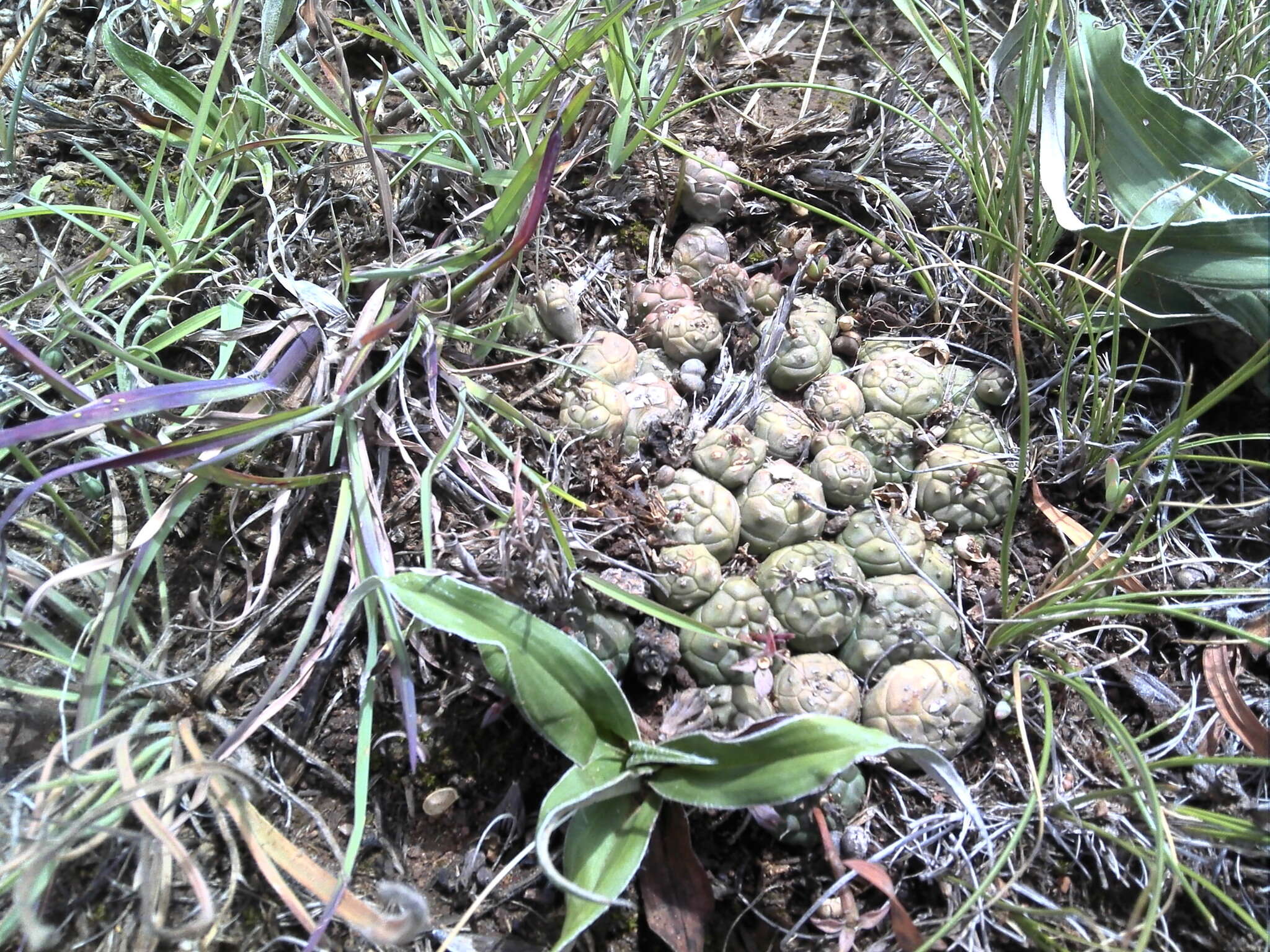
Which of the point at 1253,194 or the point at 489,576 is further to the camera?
the point at 1253,194

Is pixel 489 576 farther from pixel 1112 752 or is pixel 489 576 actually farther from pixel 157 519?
pixel 1112 752

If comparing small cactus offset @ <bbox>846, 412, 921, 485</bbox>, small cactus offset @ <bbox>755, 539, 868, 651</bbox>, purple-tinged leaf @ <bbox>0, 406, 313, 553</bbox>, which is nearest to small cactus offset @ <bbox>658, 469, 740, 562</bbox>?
small cactus offset @ <bbox>755, 539, 868, 651</bbox>

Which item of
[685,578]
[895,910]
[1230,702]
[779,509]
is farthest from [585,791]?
[1230,702]

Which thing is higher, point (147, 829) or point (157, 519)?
point (157, 519)

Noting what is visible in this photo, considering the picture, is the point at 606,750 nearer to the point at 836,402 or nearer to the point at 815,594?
the point at 815,594

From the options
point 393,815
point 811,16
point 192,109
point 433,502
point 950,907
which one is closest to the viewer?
point 950,907

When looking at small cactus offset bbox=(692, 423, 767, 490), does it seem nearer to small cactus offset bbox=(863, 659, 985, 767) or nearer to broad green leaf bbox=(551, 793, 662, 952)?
small cactus offset bbox=(863, 659, 985, 767)

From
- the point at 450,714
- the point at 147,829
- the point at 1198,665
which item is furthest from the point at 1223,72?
the point at 147,829
